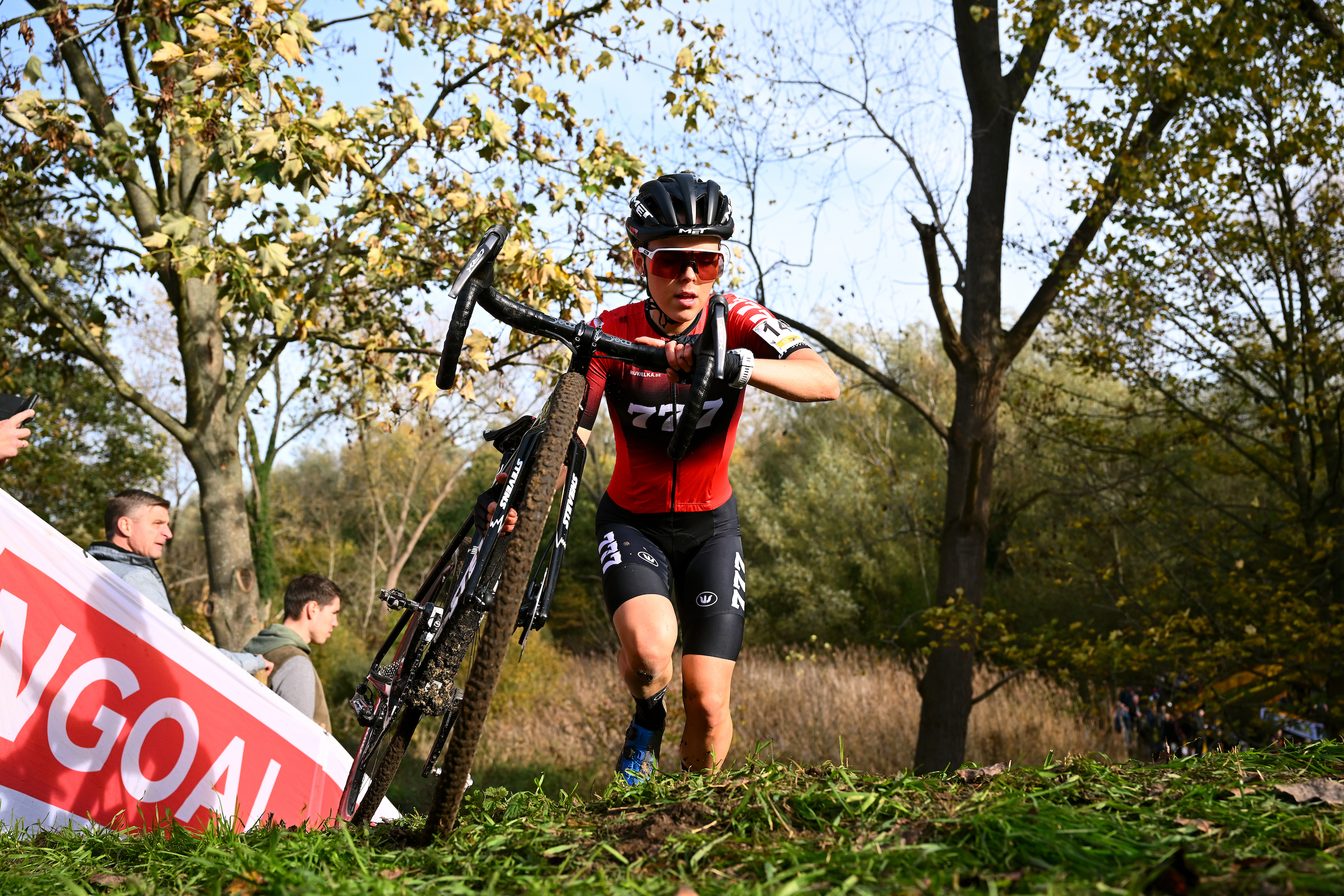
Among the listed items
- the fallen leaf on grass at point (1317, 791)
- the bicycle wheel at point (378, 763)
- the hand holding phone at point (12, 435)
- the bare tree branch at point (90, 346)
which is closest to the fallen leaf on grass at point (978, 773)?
the fallen leaf on grass at point (1317, 791)

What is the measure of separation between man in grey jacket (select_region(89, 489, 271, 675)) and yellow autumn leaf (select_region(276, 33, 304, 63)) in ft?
11.7

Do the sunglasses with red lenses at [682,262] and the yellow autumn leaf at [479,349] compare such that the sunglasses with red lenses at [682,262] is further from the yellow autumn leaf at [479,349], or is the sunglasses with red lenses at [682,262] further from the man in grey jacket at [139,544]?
the yellow autumn leaf at [479,349]

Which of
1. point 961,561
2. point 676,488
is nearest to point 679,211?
point 676,488

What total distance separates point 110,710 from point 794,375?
11.4 ft

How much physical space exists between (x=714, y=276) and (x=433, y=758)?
2.13 meters

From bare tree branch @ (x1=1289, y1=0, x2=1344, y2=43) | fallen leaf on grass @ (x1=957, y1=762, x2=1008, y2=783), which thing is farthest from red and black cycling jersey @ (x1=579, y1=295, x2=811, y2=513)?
bare tree branch @ (x1=1289, y1=0, x2=1344, y2=43)

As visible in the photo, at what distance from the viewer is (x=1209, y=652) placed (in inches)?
443

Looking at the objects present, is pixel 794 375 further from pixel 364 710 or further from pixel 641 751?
pixel 364 710

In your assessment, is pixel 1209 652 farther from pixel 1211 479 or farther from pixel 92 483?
pixel 92 483

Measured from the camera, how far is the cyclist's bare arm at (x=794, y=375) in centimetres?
309

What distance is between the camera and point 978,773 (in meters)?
2.91

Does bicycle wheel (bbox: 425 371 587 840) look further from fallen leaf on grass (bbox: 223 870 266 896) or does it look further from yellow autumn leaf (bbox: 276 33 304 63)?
yellow autumn leaf (bbox: 276 33 304 63)

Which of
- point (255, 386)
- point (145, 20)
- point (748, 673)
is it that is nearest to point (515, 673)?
point (748, 673)

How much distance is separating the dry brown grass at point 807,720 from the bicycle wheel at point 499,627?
12132mm
